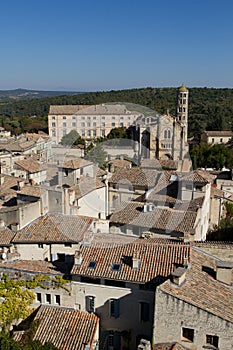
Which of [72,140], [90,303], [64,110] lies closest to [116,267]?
[90,303]

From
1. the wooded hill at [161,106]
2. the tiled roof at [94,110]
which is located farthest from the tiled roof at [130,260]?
the tiled roof at [94,110]

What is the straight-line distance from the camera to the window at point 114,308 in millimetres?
16016

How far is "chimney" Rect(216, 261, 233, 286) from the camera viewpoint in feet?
48.5

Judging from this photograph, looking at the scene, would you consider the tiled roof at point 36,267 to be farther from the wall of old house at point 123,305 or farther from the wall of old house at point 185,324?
the wall of old house at point 185,324

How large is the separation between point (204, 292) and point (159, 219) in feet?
30.7

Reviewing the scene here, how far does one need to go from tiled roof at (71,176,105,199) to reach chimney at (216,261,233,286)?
1192 centimetres

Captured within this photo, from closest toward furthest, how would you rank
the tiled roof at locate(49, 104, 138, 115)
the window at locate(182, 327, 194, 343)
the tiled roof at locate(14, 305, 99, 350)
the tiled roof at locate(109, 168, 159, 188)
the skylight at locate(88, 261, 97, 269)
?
the window at locate(182, 327, 194, 343) → the tiled roof at locate(14, 305, 99, 350) → the skylight at locate(88, 261, 97, 269) → the tiled roof at locate(109, 168, 159, 188) → the tiled roof at locate(49, 104, 138, 115)

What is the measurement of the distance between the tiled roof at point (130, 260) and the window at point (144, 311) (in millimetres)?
1269

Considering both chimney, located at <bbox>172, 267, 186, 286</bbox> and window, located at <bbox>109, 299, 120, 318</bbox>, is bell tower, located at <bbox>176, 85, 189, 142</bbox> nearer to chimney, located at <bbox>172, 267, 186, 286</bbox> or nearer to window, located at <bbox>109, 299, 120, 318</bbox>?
window, located at <bbox>109, 299, 120, 318</bbox>

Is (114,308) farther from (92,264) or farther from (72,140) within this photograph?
(72,140)

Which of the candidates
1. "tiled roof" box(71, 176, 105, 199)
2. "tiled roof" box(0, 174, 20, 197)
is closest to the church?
"tiled roof" box(0, 174, 20, 197)

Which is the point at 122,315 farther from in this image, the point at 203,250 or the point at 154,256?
Answer: the point at 203,250

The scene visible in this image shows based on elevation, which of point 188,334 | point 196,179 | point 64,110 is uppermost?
point 64,110

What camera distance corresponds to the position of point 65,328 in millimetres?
14492
